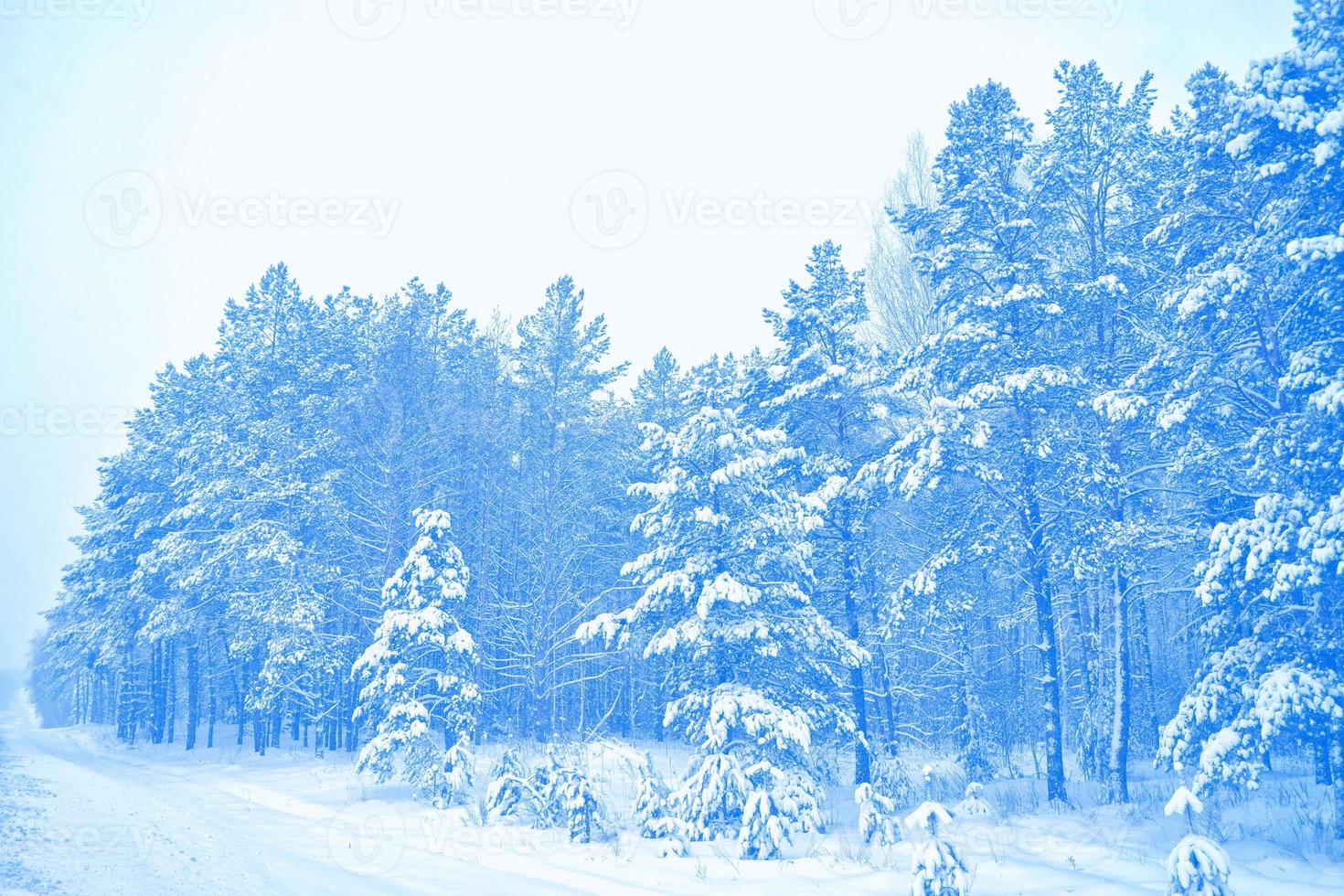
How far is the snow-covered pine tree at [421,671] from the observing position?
19.3 metres

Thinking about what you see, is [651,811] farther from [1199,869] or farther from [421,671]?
[1199,869]

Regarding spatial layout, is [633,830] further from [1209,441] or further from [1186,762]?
[1209,441]

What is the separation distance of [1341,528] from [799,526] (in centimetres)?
921

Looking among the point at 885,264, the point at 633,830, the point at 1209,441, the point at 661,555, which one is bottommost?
the point at 633,830

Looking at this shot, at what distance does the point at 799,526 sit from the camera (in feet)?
55.7

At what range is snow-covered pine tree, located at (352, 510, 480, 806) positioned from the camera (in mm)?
19266

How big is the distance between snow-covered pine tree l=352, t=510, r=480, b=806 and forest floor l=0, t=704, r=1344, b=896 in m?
A: 1.16

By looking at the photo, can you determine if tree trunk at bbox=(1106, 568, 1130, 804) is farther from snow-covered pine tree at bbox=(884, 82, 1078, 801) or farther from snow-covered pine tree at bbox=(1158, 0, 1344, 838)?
snow-covered pine tree at bbox=(1158, 0, 1344, 838)

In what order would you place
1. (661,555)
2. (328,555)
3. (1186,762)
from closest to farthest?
1. (1186,762)
2. (661,555)
3. (328,555)

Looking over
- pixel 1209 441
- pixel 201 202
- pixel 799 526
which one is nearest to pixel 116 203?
pixel 201 202

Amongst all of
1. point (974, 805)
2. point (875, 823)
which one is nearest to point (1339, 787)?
point (974, 805)

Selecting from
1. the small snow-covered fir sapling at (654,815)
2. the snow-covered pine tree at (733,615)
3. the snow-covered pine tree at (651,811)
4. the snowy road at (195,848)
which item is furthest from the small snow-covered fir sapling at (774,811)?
the snowy road at (195,848)

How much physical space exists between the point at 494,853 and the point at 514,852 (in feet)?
1.20

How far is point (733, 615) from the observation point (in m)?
16.0
